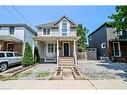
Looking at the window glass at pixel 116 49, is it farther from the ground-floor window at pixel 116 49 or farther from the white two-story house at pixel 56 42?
the white two-story house at pixel 56 42

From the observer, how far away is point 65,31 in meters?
19.9

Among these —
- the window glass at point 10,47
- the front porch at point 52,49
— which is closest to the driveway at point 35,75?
the front porch at point 52,49

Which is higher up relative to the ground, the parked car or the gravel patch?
the parked car

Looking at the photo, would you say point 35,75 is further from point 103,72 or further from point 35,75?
point 103,72

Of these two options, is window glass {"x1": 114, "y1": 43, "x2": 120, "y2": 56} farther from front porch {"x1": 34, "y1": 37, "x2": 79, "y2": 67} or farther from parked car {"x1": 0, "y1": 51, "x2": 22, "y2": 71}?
parked car {"x1": 0, "y1": 51, "x2": 22, "y2": 71}

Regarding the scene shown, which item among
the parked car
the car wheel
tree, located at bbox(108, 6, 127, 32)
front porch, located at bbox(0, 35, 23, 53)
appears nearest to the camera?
the car wheel

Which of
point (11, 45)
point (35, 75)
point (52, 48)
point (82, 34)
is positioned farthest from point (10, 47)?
point (82, 34)

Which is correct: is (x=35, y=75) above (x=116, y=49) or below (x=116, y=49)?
below

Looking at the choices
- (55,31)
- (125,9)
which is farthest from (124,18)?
(55,31)

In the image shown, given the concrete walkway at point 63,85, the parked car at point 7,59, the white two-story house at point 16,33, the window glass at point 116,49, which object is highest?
the white two-story house at point 16,33

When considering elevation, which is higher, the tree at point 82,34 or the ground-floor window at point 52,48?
the tree at point 82,34

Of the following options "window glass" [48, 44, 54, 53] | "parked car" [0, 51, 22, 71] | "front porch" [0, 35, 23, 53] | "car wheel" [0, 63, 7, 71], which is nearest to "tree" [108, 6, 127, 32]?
"window glass" [48, 44, 54, 53]

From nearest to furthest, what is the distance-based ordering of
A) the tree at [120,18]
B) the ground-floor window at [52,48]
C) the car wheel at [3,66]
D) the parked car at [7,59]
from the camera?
the car wheel at [3,66]
the parked car at [7,59]
the tree at [120,18]
the ground-floor window at [52,48]

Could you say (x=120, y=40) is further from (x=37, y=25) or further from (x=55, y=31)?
(x=37, y=25)
